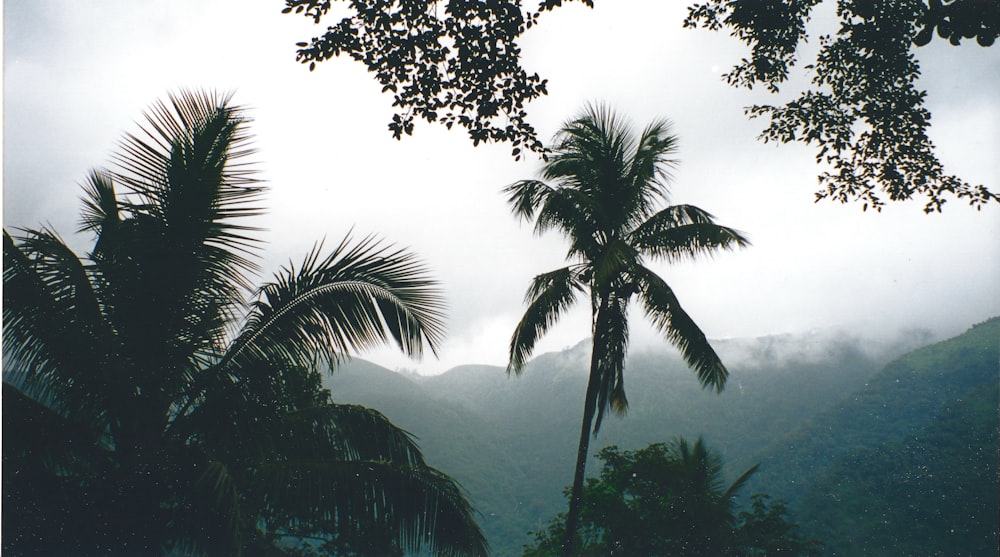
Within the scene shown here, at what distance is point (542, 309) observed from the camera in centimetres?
700

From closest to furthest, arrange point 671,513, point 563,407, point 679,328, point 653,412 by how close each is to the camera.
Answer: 1. point 679,328
2. point 671,513
3. point 563,407
4. point 653,412

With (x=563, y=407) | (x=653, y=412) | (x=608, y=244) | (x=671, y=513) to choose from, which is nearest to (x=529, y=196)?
(x=608, y=244)

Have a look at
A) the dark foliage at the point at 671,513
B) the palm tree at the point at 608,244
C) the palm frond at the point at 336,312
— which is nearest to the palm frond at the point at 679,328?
the palm tree at the point at 608,244

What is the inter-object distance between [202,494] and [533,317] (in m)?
4.78

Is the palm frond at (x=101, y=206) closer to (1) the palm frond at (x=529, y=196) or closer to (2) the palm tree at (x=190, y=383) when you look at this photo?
(2) the palm tree at (x=190, y=383)

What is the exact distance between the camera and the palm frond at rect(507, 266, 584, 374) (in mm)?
7020

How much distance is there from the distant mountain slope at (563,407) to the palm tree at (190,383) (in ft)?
209

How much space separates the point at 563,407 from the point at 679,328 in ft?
391

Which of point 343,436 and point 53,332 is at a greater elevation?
point 53,332

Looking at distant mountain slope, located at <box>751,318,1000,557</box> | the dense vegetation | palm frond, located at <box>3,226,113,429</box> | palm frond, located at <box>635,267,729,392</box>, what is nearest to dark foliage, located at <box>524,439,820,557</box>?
palm frond, located at <box>635,267,729,392</box>

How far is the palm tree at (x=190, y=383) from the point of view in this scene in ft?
9.95

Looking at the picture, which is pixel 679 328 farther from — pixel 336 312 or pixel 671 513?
pixel 671 513

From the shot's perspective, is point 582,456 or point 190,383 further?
point 582,456

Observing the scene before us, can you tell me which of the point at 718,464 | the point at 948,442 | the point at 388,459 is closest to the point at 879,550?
the point at 948,442
